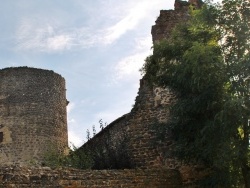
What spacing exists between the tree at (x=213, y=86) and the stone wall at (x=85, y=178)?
3.47 feet

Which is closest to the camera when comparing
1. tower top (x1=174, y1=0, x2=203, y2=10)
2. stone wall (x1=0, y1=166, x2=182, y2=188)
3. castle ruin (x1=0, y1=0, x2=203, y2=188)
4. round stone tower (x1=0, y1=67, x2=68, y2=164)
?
stone wall (x1=0, y1=166, x2=182, y2=188)

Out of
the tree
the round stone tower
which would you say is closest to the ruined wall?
the tree

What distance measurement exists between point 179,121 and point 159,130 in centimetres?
145

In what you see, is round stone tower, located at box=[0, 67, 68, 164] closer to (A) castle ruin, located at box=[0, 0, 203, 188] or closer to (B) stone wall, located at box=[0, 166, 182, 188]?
(A) castle ruin, located at box=[0, 0, 203, 188]

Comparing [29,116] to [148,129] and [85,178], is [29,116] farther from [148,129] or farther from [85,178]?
[85,178]

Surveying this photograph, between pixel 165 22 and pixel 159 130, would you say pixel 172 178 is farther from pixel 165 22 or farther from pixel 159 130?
pixel 165 22

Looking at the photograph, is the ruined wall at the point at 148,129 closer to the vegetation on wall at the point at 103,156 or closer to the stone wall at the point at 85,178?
the vegetation on wall at the point at 103,156

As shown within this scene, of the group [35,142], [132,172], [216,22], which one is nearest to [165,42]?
[216,22]

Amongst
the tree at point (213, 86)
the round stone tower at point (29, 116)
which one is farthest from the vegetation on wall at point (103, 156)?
the round stone tower at point (29, 116)

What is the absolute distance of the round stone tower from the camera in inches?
958

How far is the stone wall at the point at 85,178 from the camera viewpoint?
12.0 m

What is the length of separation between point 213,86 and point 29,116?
547 inches

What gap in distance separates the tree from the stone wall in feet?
3.47

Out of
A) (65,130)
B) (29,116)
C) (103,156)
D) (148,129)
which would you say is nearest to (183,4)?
(148,129)
